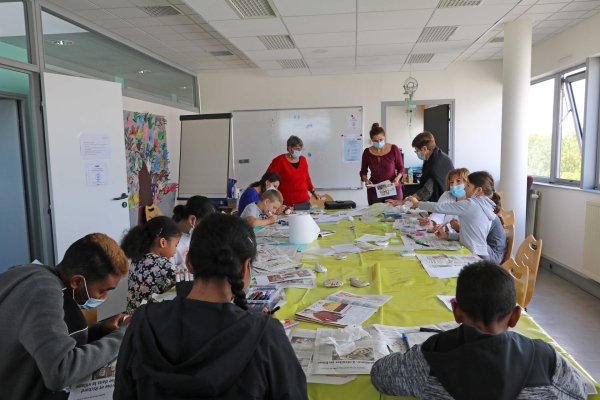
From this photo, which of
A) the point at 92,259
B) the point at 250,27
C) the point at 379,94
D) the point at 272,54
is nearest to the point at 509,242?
the point at 92,259

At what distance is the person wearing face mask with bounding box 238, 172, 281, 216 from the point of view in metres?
3.90

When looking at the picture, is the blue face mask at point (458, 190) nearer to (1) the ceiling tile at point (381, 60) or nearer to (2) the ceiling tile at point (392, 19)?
(2) the ceiling tile at point (392, 19)

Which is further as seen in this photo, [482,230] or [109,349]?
[482,230]

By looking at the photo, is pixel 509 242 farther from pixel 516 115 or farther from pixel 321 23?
pixel 321 23

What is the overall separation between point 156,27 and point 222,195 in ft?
7.95

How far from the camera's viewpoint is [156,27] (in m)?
4.60

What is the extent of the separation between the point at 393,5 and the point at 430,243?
2212 millimetres

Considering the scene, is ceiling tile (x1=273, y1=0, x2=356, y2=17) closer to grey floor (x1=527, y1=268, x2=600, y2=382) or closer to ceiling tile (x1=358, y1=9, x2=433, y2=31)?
ceiling tile (x1=358, y1=9, x2=433, y2=31)

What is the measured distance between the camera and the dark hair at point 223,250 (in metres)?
1.05

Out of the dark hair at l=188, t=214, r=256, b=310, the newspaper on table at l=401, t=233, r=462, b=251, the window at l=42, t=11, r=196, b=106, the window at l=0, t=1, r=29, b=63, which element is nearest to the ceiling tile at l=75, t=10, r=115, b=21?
the window at l=42, t=11, r=196, b=106

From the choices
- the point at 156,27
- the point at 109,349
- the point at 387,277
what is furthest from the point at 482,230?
the point at 156,27

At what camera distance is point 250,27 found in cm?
426

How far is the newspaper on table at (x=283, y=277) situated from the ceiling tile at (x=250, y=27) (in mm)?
2798

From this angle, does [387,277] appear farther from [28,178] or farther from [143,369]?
[28,178]
